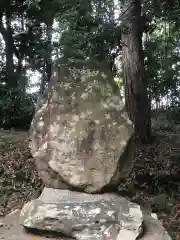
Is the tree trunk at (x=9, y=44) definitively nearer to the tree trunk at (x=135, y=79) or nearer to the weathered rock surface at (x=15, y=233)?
the tree trunk at (x=135, y=79)

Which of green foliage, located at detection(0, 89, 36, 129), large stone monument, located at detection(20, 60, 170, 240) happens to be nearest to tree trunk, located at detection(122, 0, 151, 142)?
large stone monument, located at detection(20, 60, 170, 240)

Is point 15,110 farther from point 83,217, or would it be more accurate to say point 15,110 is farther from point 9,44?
point 83,217

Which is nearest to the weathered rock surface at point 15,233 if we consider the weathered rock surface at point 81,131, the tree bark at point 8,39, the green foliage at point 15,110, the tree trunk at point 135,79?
the weathered rock surface at point 81,131

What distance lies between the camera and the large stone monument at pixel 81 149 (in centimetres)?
374

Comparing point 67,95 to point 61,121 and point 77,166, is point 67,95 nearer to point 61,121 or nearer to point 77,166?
point 61,121

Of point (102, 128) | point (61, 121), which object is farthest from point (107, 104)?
point (61, 121)

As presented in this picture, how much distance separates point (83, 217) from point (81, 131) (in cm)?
91

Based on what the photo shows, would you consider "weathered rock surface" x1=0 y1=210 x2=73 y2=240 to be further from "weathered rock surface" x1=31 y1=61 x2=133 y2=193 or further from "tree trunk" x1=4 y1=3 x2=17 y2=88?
"tree trunk" x1=4 y1=3 x2=17 y2=88

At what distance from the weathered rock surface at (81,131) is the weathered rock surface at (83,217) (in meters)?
0.24

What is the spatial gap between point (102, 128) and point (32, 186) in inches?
95.4

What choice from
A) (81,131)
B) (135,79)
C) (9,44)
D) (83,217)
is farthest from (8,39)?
(83,217)

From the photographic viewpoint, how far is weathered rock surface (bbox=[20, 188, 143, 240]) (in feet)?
11.7

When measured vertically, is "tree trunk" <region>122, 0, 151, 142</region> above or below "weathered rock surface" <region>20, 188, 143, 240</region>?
above

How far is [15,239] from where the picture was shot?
368 centimetres
